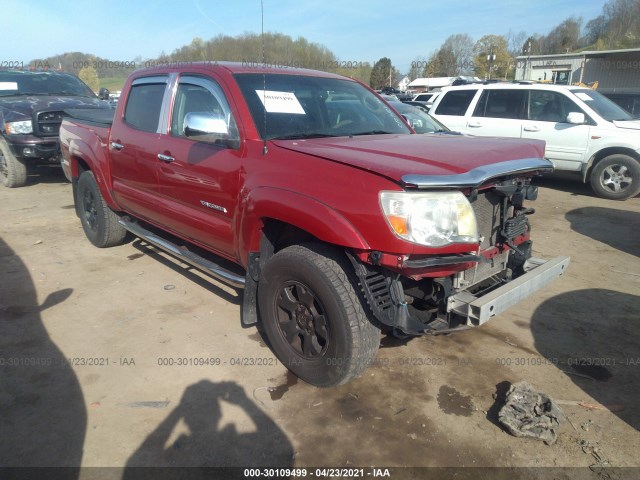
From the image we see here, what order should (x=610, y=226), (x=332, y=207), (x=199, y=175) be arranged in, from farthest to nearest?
(x=610, y=226) → (x=199, y=175) → (x=332, y=207)

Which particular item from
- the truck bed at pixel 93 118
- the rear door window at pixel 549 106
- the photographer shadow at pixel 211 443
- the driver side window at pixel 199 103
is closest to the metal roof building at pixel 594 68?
the rear door window at pixel 549 106

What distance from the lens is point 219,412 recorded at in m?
2.75

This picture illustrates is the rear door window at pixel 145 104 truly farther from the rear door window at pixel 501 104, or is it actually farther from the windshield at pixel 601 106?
the windshield at pixel 601 106

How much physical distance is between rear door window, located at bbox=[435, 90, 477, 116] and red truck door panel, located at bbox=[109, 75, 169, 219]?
686cm

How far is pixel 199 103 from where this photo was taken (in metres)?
3.64

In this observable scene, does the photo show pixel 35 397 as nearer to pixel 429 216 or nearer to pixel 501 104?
pixel 429 216

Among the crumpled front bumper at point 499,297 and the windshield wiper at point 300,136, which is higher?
the windshield wiper at point 300,136

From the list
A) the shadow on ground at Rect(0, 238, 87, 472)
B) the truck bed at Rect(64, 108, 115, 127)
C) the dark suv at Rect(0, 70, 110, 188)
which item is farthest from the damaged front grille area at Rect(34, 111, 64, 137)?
the shadow on ground at Rect(0, 238, 87, 472)

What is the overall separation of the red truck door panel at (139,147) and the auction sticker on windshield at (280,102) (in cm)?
115

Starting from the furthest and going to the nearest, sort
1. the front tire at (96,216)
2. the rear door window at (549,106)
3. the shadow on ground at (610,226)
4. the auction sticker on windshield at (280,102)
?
the rear door window at (549,106)
the shadow on ground at (610,226)
the front tire at (96,216)
the auction sticker on windshield at (280,102)

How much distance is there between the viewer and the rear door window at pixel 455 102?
9469 millimetres

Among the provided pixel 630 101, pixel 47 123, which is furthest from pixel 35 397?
pixel 630 101

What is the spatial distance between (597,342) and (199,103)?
352 cm

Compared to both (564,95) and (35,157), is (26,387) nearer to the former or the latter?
(35,157)
